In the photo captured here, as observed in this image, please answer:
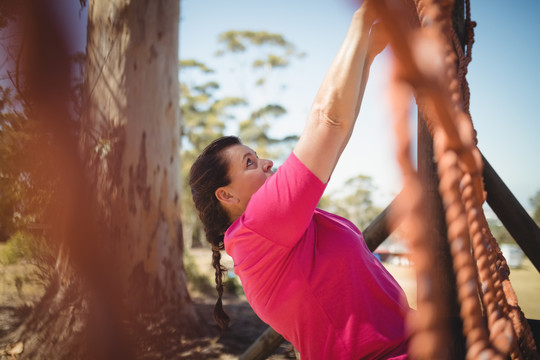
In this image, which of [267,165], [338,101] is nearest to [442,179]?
[338,101]

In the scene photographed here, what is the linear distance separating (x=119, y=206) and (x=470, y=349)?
3512 millimetres

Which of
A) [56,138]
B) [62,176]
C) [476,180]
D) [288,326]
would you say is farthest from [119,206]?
[476,180]

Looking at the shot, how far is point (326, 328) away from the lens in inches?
39.8

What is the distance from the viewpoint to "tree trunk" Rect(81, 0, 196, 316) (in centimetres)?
346

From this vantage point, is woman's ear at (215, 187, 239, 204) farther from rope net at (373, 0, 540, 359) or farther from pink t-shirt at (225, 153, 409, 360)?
rope net at (373, 0, 540, 359)

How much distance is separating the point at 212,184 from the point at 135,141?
2.60 metres

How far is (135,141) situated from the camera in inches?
143

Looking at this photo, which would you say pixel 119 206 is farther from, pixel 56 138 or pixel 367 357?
pixel 367 357

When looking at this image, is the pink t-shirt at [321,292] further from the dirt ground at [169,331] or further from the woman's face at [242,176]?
the dirt ground at [169,331]

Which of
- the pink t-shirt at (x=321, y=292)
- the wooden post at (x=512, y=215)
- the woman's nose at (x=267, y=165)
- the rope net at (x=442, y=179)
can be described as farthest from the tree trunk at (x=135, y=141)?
the rope net at (x=442, y=179)

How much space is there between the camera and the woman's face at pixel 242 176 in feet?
4.14

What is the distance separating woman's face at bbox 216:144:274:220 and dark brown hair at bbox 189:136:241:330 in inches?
1.0

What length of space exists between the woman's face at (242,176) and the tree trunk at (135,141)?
99.2 inches

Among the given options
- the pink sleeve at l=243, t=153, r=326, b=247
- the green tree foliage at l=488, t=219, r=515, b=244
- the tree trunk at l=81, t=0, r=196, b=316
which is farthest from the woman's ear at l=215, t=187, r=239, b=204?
the tree trunk at l=81, t=0, r=196, b=316
